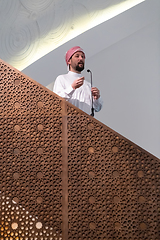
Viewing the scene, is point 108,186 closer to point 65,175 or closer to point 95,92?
point 65,175

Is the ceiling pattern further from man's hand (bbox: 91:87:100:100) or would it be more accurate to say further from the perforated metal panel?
the perforated metal panel

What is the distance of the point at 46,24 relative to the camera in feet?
15.4

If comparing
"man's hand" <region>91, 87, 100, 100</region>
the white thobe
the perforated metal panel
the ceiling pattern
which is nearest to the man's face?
the white thobe

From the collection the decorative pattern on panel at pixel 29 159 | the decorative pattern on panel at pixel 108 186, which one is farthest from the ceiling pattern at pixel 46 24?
the decorative pattern on panel at pixel 108 186

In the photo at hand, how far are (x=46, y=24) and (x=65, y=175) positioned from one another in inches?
131

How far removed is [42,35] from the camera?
4715 mm

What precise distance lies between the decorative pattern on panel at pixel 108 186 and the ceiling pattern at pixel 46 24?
9.32ft

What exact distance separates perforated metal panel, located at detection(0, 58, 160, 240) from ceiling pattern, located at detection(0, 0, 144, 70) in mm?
2603

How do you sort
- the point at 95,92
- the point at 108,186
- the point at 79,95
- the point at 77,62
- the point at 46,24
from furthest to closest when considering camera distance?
the point at 46,24
the point at 77,62
the point at 79,95
the point at 95,92
the point at 108,186

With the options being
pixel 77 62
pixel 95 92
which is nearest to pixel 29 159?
pixel 95 92

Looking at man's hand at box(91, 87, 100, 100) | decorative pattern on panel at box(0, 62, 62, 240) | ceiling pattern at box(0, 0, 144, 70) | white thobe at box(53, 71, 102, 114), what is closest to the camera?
decorative pattern on panel at box(0, 62, 62, 240)

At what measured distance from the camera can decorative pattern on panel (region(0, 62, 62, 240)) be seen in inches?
78.4

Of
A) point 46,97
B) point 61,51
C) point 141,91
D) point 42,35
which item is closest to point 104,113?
point 141,91

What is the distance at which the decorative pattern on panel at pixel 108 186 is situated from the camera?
6.56 feet
